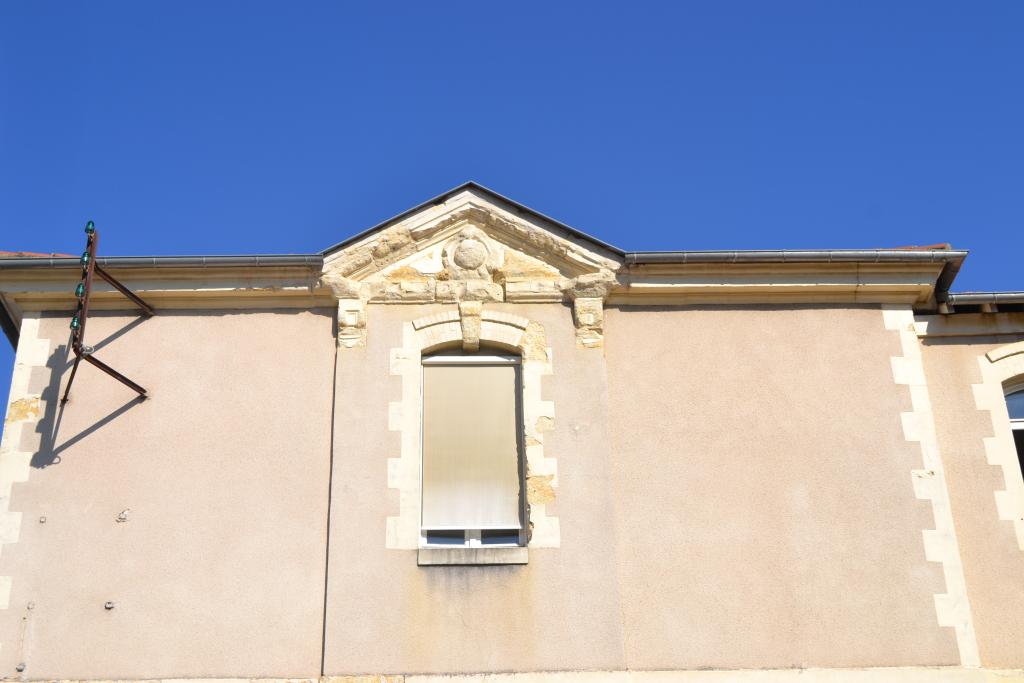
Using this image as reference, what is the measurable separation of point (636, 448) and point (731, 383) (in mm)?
949

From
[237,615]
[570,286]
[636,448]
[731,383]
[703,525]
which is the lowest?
[237,615]

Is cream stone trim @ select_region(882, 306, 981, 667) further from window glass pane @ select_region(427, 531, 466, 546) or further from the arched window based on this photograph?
window glass pane @ select_region(427, 531, 466, 546)

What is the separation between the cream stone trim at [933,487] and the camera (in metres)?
7.72

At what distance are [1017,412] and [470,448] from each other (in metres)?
4.48

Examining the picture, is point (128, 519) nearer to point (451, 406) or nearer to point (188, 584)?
point (188, 584)

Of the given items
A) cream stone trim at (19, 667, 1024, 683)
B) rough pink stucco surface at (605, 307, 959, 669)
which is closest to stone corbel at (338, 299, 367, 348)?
rough pink stucco surface at (605, 307, 959, 669)

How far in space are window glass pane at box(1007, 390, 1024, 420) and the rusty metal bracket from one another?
6.95 m

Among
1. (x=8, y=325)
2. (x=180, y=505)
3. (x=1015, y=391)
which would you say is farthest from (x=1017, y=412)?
(x=8, y=325)

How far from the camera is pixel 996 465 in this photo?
8.34m

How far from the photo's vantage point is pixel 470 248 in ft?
29.0

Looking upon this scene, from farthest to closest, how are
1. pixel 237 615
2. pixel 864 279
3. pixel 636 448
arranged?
pixel 864 279 → pixel 636 448 → pixel 237 615

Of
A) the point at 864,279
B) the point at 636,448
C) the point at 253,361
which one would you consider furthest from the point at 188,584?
the point at 864,279

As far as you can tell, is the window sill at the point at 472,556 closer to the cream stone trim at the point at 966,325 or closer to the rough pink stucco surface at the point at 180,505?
the rough pink stucco surface at the point at 180,505

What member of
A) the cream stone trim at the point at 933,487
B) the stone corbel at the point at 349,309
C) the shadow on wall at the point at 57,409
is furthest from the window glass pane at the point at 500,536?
the cream stone trim at the point at 933,487
